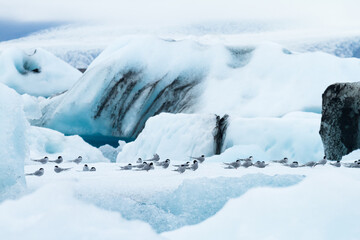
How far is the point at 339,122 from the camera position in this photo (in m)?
9.42

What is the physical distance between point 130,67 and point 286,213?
14182 millimetres

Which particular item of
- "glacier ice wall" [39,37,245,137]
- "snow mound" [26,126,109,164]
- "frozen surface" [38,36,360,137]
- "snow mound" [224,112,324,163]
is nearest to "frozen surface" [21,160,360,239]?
"snow mound" [224,112,324,163]

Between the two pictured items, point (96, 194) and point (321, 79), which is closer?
point (96, 194)

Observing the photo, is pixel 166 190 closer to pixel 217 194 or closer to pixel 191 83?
pixel 217 194

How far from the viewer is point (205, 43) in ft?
63.8

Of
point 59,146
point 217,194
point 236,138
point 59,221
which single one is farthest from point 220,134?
point 59,221

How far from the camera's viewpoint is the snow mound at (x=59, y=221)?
133 inches

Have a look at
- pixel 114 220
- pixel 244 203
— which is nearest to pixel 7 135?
pixel 114 220

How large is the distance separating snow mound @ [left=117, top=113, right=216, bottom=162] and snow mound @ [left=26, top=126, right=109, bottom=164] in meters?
1.39

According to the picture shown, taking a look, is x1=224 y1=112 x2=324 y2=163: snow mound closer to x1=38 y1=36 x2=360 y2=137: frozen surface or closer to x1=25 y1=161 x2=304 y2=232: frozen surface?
x1=38 y1=36 x2=360 y2=137: frozen surface

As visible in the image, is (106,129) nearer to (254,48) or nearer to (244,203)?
(254,48)

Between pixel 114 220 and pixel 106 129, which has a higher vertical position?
pixel 106 129

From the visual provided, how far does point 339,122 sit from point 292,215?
5.38 meters

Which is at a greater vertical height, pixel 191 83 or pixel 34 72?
pixel 34 72
